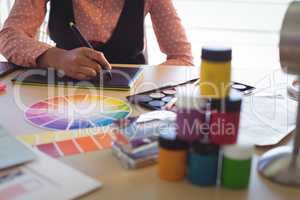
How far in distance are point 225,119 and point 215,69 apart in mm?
99

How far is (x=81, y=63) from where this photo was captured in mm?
994

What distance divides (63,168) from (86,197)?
0.27ft

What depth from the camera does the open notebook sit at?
3.17 ft

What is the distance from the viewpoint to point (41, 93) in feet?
3.05

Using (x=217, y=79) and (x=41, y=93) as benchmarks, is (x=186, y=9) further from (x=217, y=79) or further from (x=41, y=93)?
(x=217, y=79)

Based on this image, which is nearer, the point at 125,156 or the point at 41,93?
the point at 125,156

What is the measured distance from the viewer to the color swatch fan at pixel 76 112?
0.78 m

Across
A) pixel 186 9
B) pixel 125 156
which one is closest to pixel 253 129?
pixel 125 156

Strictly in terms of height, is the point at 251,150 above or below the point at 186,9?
below

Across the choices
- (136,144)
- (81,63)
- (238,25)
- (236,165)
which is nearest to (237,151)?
(236,165)

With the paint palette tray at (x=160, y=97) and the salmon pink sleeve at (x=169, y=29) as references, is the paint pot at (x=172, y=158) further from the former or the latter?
the salmon pink sleeve at (x=169, y=29)

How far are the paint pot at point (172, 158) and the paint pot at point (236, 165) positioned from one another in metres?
0.06

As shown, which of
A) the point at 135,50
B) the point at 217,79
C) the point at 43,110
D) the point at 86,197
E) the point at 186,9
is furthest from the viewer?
the point at 186,9

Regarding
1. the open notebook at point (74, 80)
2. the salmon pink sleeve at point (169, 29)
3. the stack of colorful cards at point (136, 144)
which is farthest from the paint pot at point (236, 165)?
the salmon pink sleeve at point (169, 29)
